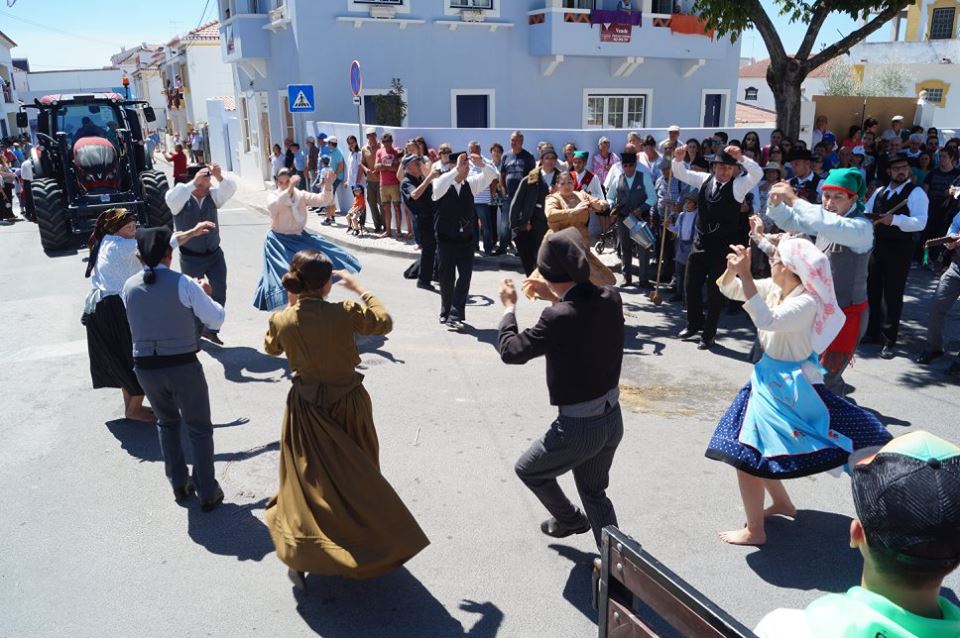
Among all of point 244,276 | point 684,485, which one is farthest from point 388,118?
point 684,485

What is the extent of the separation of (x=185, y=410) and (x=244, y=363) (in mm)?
2878

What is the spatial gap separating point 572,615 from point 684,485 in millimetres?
1534

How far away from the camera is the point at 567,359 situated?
11.7 feet

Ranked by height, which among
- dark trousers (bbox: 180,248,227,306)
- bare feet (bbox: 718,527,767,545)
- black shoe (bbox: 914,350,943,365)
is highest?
dark trousers (bbox: 180,248,227,306)

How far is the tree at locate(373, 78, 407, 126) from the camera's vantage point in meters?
18.6

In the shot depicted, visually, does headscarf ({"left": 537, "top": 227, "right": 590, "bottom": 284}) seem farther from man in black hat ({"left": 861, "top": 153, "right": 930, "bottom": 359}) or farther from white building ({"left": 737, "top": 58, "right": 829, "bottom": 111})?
white building ({"left": 737, "top": 58, "right": 829, "bottom": 111})

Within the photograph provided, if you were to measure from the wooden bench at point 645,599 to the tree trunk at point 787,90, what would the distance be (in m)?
10.8

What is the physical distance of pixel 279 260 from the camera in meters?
7.17

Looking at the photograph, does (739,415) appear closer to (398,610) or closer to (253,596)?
(398,610)

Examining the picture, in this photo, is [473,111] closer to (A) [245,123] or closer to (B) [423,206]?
(A) [245,123]

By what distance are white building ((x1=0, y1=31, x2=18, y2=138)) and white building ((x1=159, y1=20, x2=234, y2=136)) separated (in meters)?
15.2

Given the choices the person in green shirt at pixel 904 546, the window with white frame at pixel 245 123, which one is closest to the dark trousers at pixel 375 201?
the window with white frame at pixel 245 123

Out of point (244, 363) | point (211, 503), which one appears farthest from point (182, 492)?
point (244, 363)

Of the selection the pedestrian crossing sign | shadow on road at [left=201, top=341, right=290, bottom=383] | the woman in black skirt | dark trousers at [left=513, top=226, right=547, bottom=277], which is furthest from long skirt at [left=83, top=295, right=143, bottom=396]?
the pedestrian crossing sign
